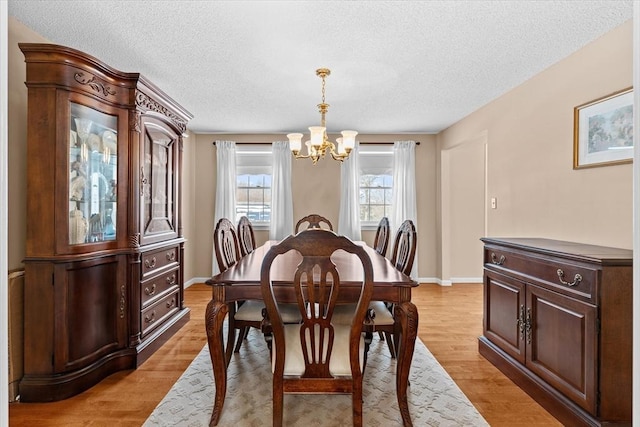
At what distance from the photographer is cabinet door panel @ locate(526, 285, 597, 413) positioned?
1912mm

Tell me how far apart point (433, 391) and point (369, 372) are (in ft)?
1.49

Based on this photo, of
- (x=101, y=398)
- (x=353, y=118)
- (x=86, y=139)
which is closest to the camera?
(x=101, y=398)

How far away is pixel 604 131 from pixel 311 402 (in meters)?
2.60

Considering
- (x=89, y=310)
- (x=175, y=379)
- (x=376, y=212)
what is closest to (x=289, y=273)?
(x=175, y=379)

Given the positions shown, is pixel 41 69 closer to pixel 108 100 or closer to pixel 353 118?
pixel 108 100

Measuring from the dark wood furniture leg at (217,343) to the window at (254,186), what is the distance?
12.5 feet

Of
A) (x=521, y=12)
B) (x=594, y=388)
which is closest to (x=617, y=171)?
(x=521, y=12)

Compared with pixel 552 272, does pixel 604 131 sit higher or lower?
higher

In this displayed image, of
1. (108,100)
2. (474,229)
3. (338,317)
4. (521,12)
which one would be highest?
(521,12)

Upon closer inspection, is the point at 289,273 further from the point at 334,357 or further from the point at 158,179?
the point at 158,179

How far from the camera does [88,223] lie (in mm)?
2502

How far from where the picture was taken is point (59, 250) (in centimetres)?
229

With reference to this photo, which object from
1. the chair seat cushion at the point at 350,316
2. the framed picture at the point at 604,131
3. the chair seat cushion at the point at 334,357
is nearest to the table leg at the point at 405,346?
the chair seat cushion at the point at 334,357

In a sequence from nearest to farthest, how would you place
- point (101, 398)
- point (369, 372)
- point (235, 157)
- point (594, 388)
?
1. point (594, 388)
2. point (101, 398)
3. point (369, 372)
4. point (235, 157)
